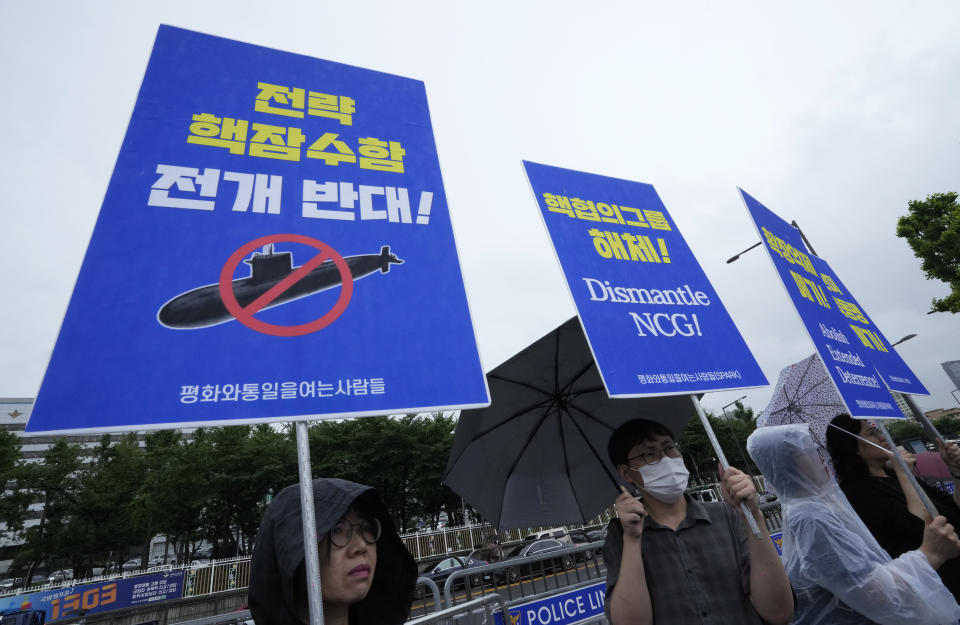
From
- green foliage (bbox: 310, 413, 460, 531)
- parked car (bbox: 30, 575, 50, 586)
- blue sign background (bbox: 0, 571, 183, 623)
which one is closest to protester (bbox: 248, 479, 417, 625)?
blue sign background (bbox: 0, 571, 183, 623)

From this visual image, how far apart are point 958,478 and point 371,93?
Result: 4.32 metres

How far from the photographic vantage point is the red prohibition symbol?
6.33 ft

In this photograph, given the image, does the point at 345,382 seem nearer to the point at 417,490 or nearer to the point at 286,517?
the point at 286,517

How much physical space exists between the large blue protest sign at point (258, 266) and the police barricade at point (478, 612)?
1.55 m

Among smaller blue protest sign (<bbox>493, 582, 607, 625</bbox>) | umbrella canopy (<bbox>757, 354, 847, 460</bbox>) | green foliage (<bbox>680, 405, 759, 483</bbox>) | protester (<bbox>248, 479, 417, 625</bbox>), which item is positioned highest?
green foliage (<bbox>680, 405, 759, 483</bbox>)

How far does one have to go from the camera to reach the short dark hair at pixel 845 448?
288 centimetres

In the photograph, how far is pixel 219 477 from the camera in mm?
21594

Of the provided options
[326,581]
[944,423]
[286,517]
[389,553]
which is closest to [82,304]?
Answer: [286,517]

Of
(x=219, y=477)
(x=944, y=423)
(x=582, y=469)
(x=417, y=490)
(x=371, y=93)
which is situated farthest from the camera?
(x=944, y=423)

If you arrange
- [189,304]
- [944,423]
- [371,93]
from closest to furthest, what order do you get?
[189,304], [371,93], [944,423]

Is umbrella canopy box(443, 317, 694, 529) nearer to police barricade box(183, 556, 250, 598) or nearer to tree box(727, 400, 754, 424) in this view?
police barricade box(183, 556, 250, 598)

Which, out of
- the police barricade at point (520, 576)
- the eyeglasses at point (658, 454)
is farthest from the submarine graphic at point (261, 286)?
the police barricade at point (520, 576)

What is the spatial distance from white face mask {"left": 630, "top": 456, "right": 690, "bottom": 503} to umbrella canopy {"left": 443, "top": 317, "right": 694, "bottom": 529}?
2.63 m

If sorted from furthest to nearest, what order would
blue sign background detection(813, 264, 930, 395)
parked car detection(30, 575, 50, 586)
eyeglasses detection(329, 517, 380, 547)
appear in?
parked car detection(30, 575, 50, 586) → blue sign background detection(813, 264, 930, 395) → eyeglasses detection(329, 517, 380, 547)
